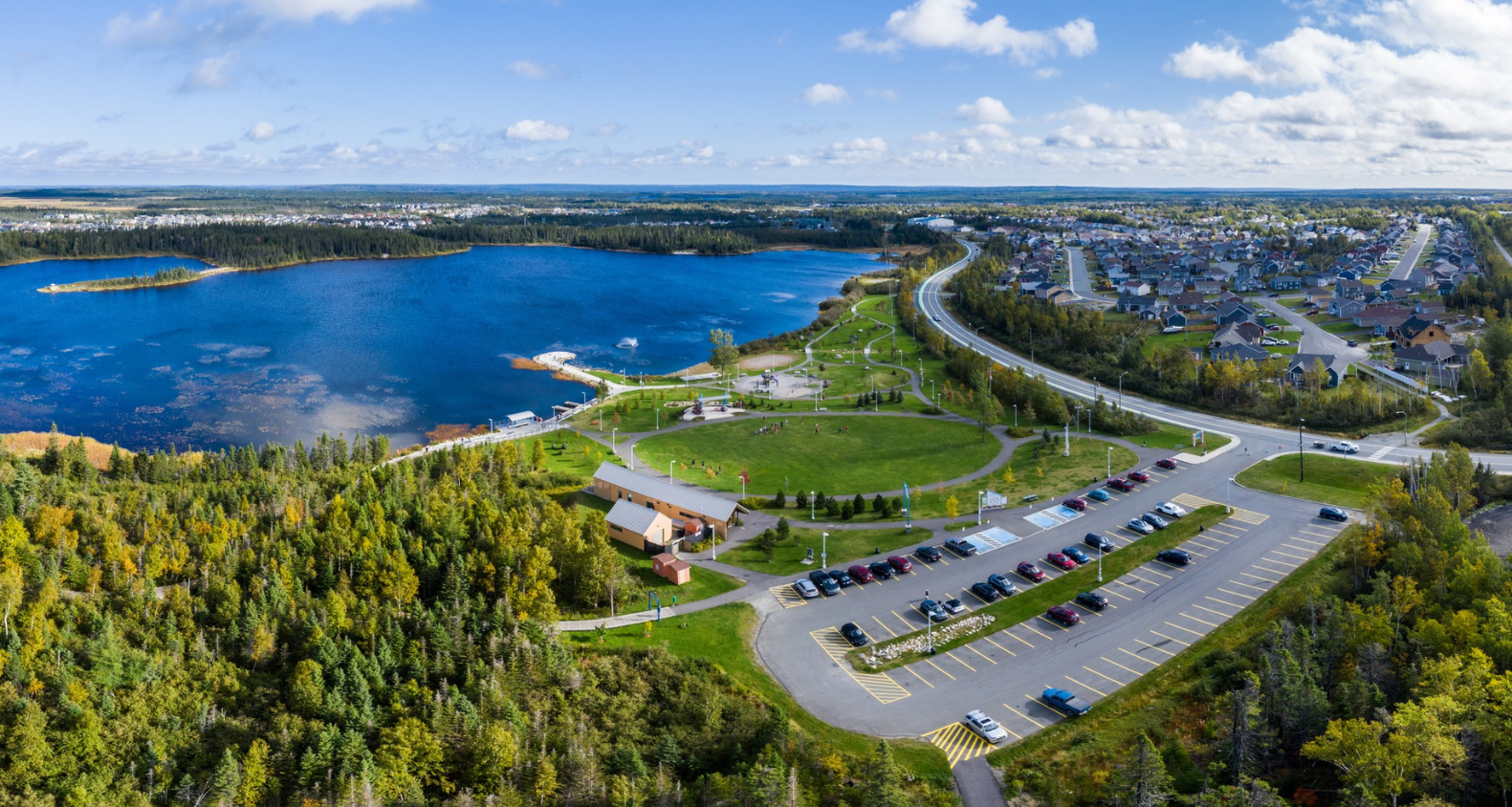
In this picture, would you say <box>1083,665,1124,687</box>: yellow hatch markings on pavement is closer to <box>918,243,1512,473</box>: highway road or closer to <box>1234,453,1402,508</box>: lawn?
<box>1234,453,1402,508</box>: lawn

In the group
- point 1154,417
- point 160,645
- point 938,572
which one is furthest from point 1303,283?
point 160,645

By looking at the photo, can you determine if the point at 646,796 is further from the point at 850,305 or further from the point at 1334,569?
the point at 850,305

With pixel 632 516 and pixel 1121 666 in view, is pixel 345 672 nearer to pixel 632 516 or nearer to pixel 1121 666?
pixel 632 516

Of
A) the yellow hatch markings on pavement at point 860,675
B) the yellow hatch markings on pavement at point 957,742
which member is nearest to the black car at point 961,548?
the yellow hatch markings on pavement at point 860,675

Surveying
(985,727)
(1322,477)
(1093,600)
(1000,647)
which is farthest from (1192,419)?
(985,727)

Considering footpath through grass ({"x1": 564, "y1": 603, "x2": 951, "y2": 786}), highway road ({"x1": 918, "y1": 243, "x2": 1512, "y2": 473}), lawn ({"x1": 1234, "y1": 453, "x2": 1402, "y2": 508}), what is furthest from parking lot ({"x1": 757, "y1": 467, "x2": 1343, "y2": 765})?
highway road ({"x1": 918, "y1": 243, "x2": 1512, "y2": 473})

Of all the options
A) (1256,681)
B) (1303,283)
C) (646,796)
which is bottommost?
(646,796)

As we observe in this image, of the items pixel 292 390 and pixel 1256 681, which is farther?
pixel 292 390
